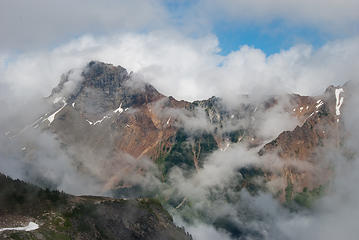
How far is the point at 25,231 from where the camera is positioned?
19425 centimetres

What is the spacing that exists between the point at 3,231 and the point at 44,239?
19.6 meters

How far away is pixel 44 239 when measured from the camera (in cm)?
19612

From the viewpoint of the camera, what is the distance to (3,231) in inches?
7264

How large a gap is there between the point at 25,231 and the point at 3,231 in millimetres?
11763

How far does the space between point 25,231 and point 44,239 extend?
935cm
